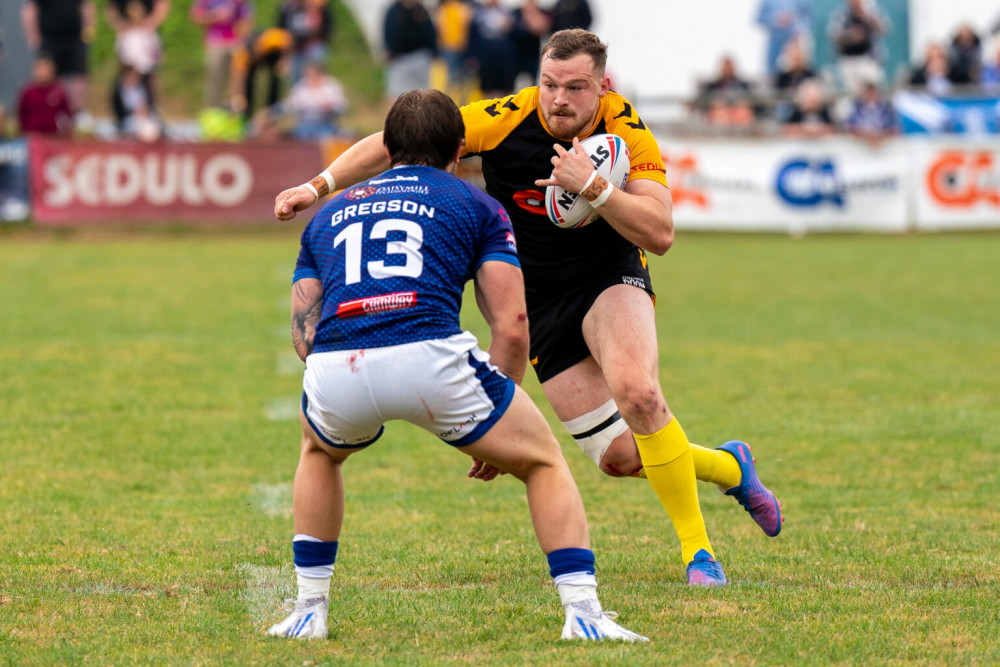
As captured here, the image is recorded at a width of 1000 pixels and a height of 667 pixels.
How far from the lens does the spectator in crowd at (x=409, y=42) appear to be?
20250 millimetres

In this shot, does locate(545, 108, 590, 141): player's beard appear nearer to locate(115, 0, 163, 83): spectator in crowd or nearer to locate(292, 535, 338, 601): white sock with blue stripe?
locate(292, 535, 338, 601): white sock with blue stripe

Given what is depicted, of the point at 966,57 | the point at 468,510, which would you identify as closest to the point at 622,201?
the point at 468,510

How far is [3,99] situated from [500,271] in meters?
20.0

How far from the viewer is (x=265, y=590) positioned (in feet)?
16.2

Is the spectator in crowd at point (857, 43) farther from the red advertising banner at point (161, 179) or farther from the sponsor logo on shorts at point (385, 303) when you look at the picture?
the sponsor logo on shorts at point (385, 303)

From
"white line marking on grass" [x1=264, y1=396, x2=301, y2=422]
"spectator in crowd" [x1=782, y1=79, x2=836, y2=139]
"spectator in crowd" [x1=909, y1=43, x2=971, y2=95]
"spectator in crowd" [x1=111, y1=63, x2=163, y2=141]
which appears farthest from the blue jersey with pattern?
"spectator in crowd" [x1=909, y1=43, x2=971, y2=95]

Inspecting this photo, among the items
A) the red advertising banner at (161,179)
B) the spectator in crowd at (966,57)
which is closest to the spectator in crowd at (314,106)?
the red advertising banner at (161,179)

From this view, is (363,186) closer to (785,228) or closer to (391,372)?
(391,372)

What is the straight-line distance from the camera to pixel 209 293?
14.3 meters

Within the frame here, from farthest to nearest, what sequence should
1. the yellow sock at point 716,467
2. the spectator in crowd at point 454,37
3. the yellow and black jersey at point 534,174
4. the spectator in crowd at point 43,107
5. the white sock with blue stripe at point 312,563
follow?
the spectator in crowd at point 454,37, the spectator in crowd at point 43,107, the yellow sock at point 716,467, the yellow and black jersey at point 534,174, the white sock with blue stripe at point 312,563

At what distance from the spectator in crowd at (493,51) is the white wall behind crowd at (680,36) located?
6.23 meters

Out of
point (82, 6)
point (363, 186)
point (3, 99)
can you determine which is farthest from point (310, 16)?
point (363, 186)

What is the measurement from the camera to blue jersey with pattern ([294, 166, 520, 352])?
13.3ft

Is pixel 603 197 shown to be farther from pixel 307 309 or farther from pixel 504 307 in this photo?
pixel 307 309
